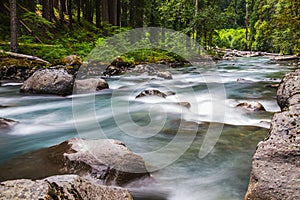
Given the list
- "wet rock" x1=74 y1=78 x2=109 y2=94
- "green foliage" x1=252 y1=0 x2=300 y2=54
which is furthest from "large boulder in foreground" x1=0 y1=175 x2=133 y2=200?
"green foliage" x1=252 y1=0 x2=300 y2=54

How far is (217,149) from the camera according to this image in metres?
4.23

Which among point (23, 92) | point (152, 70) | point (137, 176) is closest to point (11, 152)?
point (137, 176)

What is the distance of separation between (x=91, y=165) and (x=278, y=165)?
1.93 meters

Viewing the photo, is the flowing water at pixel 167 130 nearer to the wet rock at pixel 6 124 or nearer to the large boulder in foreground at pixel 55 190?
the wet rock at pixel 6 124

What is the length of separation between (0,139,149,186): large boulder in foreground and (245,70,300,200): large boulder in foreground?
1292mm

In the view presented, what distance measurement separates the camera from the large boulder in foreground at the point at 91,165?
304 centimetres

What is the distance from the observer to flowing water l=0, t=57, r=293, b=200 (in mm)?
3340

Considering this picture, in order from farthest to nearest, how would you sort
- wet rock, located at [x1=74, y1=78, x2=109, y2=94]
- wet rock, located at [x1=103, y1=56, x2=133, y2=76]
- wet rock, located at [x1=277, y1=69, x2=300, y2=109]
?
1. wet rock, located at [x1=103, y1=56, x2=133, y2=76]
2. wet rock, located at [x1=74, y1=78, x2=109, y2=94]
3. wet rock, located at [x1=277, y1=69, x2=300, y2=109]

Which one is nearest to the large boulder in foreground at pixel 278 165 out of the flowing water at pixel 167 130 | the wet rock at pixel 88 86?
the flowing water at pixel 167 130

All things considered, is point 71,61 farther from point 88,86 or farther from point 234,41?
point 234,41

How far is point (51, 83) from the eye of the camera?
336 inches

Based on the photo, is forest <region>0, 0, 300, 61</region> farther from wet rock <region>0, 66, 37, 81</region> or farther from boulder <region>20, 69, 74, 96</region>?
boulder <region>20, 69, 74, 96</region>

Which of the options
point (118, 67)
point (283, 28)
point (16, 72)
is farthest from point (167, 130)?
point (283, 28)

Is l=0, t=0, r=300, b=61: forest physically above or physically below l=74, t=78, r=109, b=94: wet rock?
above
